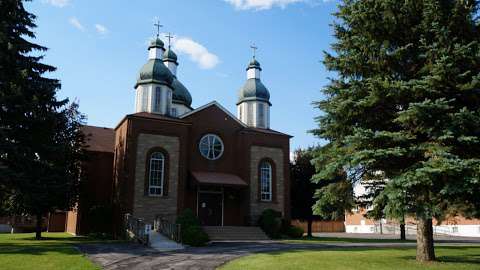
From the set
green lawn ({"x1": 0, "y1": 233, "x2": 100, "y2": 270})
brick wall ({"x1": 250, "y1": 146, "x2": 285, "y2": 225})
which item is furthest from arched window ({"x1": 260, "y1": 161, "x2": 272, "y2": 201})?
green lawn ({"x1": 0, "y1": 233, "x2": 100, "y2": 270})

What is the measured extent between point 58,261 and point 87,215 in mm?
14384

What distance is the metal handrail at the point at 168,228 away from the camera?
20.8 m

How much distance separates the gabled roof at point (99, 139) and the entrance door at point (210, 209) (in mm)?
7525

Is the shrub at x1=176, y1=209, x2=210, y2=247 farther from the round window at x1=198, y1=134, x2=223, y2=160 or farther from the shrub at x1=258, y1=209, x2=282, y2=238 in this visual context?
the round window at x1=198, y1=134, x2=223, y2=160

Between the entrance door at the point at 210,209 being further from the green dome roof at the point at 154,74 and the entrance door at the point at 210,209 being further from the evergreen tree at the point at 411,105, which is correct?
the evergreen tree at the point at 411,105

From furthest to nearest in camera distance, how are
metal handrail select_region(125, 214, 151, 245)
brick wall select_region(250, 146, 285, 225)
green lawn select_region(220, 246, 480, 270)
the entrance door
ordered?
1. brick wall select_region(250, 146, 285, 225)
2. the entrance door
3. metal handrail select_region(125, 214, 151, 245)
4. green lawn select_region(220, 246, 480, 270)

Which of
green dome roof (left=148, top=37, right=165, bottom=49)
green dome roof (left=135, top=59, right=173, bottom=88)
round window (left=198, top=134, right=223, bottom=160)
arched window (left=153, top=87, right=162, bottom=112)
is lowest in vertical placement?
round window (left=198, top=134, right=223, bottom=160)

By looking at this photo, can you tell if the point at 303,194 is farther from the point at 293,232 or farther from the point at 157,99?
the point at 157,99

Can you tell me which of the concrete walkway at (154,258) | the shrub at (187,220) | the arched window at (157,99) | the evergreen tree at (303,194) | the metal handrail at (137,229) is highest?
the arched window at (157,99)

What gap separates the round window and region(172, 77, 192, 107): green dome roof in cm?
728

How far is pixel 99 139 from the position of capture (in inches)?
1267

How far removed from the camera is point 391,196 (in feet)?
39.3

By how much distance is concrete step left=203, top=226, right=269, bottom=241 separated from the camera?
24.6 m

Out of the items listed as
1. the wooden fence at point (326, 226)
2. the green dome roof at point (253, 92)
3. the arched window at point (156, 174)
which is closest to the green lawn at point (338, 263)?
the arched window at point (156, 174)
